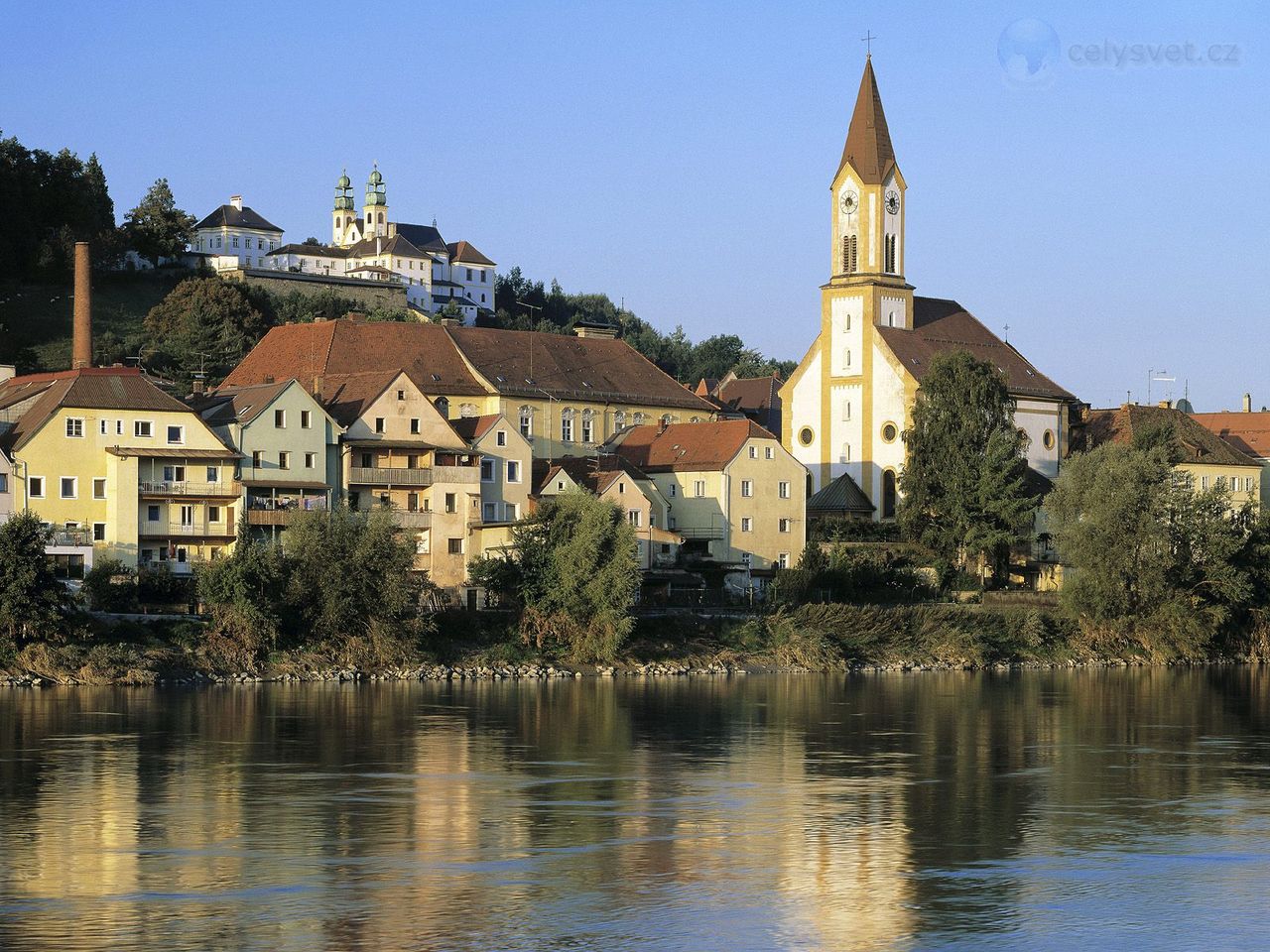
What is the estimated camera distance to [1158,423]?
99.2 meters

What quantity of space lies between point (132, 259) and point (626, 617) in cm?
8646

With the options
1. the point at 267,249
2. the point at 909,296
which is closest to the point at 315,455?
the point at 909,296

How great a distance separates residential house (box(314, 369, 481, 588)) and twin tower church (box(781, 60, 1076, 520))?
2629 centimetres

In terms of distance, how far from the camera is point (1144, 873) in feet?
92.5

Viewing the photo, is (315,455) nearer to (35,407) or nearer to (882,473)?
(35,407)

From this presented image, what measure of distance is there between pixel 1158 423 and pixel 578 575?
48639mm

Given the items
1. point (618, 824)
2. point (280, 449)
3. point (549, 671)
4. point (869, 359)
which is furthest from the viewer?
point (869, 359)

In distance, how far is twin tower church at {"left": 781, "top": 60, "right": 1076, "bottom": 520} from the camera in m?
92.5

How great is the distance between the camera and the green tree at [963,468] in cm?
7881

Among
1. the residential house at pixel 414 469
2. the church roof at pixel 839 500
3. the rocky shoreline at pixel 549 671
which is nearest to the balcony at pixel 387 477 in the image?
the residential house at pixel 414 469

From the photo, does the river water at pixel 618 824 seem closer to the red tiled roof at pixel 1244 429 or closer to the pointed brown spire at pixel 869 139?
the pointed brown spire at pixel 869 139

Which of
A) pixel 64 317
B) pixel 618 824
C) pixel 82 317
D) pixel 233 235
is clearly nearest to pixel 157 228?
pixel 64 317

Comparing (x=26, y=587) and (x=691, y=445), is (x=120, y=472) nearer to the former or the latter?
(x=26, y=587)

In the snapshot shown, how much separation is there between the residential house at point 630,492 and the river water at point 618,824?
20.3 m
